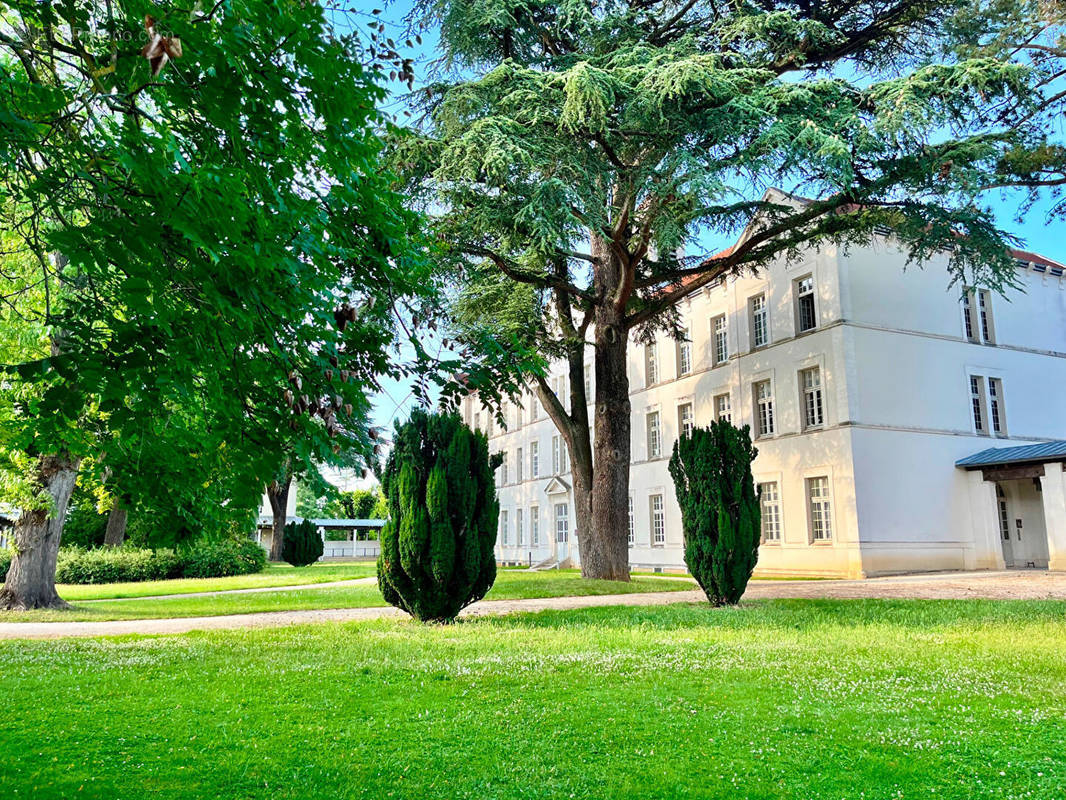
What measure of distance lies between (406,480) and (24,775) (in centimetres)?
704

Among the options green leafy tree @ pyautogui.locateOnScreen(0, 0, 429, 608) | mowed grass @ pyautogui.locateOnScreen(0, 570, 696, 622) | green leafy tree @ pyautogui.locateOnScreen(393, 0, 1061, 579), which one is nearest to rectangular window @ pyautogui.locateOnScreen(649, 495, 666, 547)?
mowed grass @ pyautogui.locateOnScreen(0, 570, 696, 622)

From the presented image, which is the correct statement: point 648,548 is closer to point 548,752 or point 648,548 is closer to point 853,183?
point 853,183

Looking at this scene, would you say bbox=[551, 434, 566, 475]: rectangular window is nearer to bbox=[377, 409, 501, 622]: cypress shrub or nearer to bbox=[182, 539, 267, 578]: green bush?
bbox=[182, 539, 267, 578]: green bush

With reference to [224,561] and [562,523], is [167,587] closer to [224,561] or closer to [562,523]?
[224,561]

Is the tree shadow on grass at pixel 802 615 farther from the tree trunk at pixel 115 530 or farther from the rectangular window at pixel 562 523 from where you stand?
the tree trunk at pixel 115 530

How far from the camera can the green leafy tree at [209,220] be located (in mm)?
3020

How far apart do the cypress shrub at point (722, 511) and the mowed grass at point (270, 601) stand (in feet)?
12.0

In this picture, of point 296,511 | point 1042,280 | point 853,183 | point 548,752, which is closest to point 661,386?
point 1042,280

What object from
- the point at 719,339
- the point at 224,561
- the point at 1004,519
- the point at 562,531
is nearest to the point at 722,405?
the point at 719,339

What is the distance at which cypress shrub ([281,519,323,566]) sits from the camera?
4047 centimetres

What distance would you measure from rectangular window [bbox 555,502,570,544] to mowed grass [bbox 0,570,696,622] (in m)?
17.2

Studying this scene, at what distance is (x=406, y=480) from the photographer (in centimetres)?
1120

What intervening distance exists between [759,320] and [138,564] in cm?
2274

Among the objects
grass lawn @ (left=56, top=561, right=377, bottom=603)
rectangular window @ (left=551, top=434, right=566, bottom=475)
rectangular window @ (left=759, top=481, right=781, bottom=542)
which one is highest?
rectangular window @ (left=551, top=434, right=566, bottom=475)
